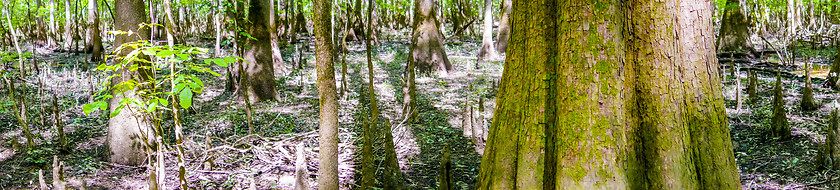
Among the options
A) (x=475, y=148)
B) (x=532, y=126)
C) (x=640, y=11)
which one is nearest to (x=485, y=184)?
(x=532, y=126)

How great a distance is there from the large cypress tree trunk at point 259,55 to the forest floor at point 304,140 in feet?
0.85

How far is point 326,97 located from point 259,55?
509 cm

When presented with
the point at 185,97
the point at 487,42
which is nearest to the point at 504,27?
the point at 487,42

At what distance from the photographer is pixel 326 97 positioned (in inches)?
132

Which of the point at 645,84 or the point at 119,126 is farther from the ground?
the point at 645,84

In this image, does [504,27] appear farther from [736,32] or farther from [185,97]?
[185,97]

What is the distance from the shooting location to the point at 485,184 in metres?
3.07

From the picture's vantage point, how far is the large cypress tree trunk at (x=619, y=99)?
2.45 m

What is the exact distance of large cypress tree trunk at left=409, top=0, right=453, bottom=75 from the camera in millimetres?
10141

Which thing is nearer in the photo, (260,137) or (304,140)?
(260,137)

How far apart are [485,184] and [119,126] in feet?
13.3

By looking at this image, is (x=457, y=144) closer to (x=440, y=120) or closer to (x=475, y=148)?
(x=475, y=148)

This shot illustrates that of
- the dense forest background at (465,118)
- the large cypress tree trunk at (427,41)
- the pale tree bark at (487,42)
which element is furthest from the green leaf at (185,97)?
the pale tree bark at (487,42)

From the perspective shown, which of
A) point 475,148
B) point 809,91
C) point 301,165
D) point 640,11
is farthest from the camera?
point 809,91
